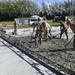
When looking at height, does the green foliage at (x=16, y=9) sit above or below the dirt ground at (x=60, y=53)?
below

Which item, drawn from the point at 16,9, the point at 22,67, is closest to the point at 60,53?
the point at 22,67

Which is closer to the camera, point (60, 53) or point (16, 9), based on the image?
point (60, 53)

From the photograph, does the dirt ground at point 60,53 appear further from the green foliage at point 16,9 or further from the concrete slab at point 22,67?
the green foliage at point 16,9

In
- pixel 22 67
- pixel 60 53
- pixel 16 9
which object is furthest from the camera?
pixel 16 9

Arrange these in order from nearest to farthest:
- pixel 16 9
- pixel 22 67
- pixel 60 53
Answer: pixel 22 67, pixel 60 53, pixel 16 9

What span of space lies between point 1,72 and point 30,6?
98558 millimetres

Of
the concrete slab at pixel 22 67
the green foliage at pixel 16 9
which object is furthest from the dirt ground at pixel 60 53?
the green foliage at pixel 16 9

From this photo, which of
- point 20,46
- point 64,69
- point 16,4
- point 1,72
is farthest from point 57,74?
point 16,4

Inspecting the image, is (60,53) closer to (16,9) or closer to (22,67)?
(22,67)

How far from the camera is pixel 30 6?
109 m

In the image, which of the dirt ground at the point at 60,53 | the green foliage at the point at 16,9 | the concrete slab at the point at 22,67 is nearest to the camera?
the concrete slab at the point at 22,67

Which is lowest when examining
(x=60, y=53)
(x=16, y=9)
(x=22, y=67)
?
(x=16, y=9)

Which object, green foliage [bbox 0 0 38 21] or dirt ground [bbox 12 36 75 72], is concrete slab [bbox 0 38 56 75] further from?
green foliage [bbox 0 0 38 21]

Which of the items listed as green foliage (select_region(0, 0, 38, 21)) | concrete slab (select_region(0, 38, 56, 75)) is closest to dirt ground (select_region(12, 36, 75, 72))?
concrete slab (select_region(0, 38, 56, 75))
